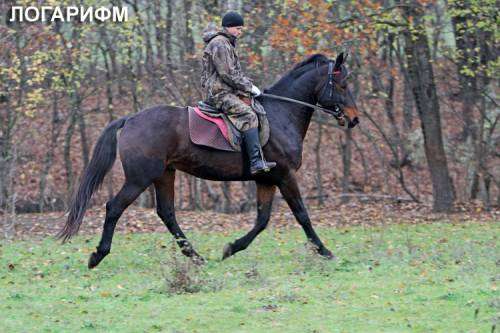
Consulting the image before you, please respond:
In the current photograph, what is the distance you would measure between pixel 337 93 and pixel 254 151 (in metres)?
1.51

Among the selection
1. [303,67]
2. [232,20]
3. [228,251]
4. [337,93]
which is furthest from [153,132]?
[337,93]

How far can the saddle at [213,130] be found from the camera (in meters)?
10.8

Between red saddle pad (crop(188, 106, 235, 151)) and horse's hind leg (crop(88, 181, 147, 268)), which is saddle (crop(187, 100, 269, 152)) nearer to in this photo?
red saddle pad (crop(188, 106, 235, 151))

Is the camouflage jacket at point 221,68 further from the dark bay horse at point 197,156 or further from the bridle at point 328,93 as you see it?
the bridle at point 328,93

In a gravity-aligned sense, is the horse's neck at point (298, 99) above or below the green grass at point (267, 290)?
above

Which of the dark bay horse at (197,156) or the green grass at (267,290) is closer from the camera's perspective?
the green grass at (267,290)

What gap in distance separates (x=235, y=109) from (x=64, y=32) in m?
9.11

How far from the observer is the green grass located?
7531 mm

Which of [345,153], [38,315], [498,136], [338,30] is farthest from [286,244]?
[498,136]

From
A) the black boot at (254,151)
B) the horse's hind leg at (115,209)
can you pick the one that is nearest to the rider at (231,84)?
the black boot at (254,151)

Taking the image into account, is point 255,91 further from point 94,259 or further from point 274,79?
point 274,79

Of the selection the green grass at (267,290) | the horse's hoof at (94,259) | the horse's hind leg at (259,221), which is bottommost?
the green grass at (267,290)

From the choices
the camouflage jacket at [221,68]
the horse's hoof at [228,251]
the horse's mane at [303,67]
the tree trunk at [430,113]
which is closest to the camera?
the camouflage jacket at [221,68]

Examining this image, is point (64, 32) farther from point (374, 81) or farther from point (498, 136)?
point (498, 136)
